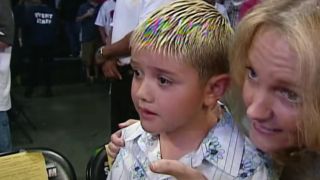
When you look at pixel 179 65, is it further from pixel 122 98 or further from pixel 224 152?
pixel 122 98

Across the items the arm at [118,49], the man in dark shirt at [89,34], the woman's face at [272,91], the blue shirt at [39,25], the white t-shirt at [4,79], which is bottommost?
the man in dark shirt at [89,34]

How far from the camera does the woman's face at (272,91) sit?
27.3 inches

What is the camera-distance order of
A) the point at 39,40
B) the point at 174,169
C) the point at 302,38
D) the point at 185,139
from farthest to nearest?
1. the point at 39,40
2. the point at 185,139
3. the point at 174,169
4. the point at 302,38

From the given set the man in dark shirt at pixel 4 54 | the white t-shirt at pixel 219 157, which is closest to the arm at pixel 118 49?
the man in dark shirt at pixel 4 54

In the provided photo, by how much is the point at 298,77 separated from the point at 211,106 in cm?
25

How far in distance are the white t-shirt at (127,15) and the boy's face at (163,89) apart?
3.42 feet

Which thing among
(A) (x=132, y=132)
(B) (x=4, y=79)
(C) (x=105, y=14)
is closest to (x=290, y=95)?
(A) (x=132, y=132)

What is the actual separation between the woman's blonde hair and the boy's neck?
0.19 meters

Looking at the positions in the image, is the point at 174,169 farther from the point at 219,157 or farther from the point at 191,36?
the point at 191,36

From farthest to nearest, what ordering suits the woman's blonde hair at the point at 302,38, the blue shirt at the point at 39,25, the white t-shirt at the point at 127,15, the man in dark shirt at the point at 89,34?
1. the man in dark shirt at the point at 89,34
2. the blue shirt at the point at 39,25
3. the white t-shirt at the point at 127,15
4. the woman's blonde hair at the point at 302,38

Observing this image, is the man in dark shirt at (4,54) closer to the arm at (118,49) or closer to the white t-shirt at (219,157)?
the arm at (118,49)

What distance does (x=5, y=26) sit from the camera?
6.48 ft

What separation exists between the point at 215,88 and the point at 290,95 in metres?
0.19

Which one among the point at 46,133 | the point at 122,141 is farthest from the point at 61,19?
the point at 122,141
